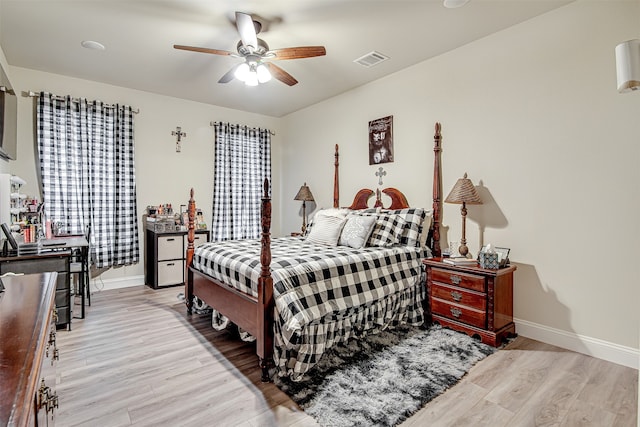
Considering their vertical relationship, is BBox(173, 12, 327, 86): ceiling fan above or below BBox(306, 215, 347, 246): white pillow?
above

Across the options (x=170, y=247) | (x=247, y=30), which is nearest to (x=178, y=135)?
(x=170, y=247)

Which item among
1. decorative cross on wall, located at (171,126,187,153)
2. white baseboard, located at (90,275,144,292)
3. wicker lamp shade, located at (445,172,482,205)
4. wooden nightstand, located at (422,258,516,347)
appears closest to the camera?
wooden nightstand, located at (422,258,516,347)

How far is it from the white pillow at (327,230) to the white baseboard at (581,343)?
1.86 m

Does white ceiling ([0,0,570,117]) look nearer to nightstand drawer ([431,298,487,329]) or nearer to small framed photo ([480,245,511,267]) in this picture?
small framed photo ([480,245,511,267])

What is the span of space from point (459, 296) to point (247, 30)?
286 cm

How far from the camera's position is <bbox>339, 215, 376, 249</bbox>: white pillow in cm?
335

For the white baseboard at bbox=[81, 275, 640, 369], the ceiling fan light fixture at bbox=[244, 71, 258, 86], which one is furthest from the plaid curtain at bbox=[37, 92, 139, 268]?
the white baseboard at bbox=[81, 275, 640, 369]

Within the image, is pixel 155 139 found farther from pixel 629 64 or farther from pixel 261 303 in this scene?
pixel 629 64

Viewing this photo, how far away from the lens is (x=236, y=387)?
214 cm

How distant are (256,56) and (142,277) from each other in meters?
3.53

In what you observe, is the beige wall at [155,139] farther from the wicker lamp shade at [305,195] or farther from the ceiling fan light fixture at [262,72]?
the ceiling fan light fixture at [262,72]

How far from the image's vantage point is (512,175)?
2994 mm

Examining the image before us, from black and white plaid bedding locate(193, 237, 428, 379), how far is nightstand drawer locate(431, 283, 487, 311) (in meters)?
0.19

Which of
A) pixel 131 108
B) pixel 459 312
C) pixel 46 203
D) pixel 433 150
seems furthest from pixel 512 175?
pixel 46 203
